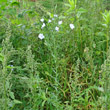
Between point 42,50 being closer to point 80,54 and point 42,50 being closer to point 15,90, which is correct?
point 80,54

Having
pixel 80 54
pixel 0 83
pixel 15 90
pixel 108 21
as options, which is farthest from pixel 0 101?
pixel 108 21

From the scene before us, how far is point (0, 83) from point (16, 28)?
134 centimetres

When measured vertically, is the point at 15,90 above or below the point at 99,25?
below

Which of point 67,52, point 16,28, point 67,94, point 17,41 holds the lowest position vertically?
point 67,94

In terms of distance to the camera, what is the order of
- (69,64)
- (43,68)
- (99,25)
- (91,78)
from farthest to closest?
(99,25) < (69,64) < (43,68) < (91,78)

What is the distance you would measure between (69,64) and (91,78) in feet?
1.53

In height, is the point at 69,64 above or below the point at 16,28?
below

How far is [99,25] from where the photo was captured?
304 centimetres

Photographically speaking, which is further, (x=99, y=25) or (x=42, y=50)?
(x=99, y=25)

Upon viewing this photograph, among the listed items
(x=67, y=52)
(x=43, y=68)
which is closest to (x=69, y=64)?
(x=67, y=52)

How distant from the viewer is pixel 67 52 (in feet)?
8.22

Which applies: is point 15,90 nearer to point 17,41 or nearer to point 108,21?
point 17,41

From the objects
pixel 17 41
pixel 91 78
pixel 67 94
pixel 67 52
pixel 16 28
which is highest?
pixel 16 28

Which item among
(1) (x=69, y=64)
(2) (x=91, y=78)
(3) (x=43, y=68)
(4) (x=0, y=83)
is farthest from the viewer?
(1) (x=69, y=64)
